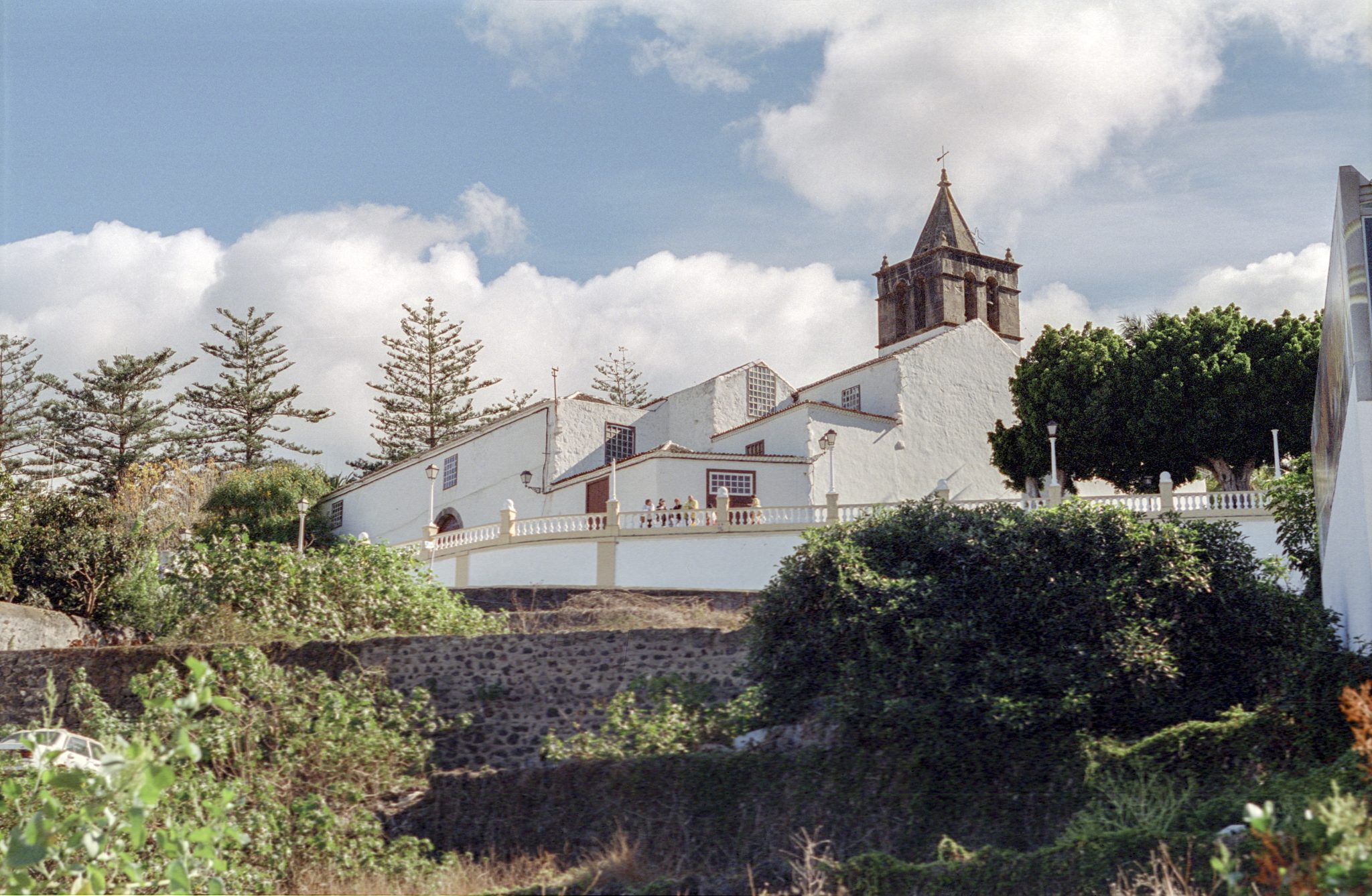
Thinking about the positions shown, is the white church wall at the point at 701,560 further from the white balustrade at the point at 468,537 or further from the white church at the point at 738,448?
the white church at the point at 738,448

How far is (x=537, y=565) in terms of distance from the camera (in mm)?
29359

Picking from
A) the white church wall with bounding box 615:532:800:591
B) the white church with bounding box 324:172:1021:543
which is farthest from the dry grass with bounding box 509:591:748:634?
the white church with bounding box 324:172:1021:543

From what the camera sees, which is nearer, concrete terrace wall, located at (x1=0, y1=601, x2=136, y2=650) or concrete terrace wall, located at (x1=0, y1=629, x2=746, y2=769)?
concrete terrace wall, located at (x1=0, y1=629, x2=746, y2=769)

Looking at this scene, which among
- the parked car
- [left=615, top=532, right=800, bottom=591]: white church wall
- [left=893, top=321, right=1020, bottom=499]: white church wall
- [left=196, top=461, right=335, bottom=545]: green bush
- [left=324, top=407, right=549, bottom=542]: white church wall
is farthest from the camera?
[left=196, top=461, right=335, bottom=545]: green bush

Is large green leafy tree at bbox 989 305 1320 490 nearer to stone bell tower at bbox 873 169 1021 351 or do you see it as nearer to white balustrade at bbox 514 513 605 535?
stone bell tower at bbox 873 169 1021 351

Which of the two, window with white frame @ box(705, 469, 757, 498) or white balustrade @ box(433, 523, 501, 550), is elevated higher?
window with white frame @ box(705, 469, 757, 498)

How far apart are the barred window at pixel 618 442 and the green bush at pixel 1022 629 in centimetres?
2611

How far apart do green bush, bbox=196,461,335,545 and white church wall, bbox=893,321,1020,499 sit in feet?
68.1

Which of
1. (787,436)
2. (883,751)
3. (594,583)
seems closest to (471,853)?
(883,751)

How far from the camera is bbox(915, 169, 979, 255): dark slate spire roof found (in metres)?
51.5

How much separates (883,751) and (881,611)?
1.54m

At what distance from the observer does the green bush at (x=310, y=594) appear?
717 inches

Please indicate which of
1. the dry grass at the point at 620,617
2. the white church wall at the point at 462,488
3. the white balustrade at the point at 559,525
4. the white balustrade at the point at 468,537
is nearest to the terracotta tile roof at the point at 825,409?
the white church wall at the point at 462,488

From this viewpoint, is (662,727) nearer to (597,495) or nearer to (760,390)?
(597,495)
